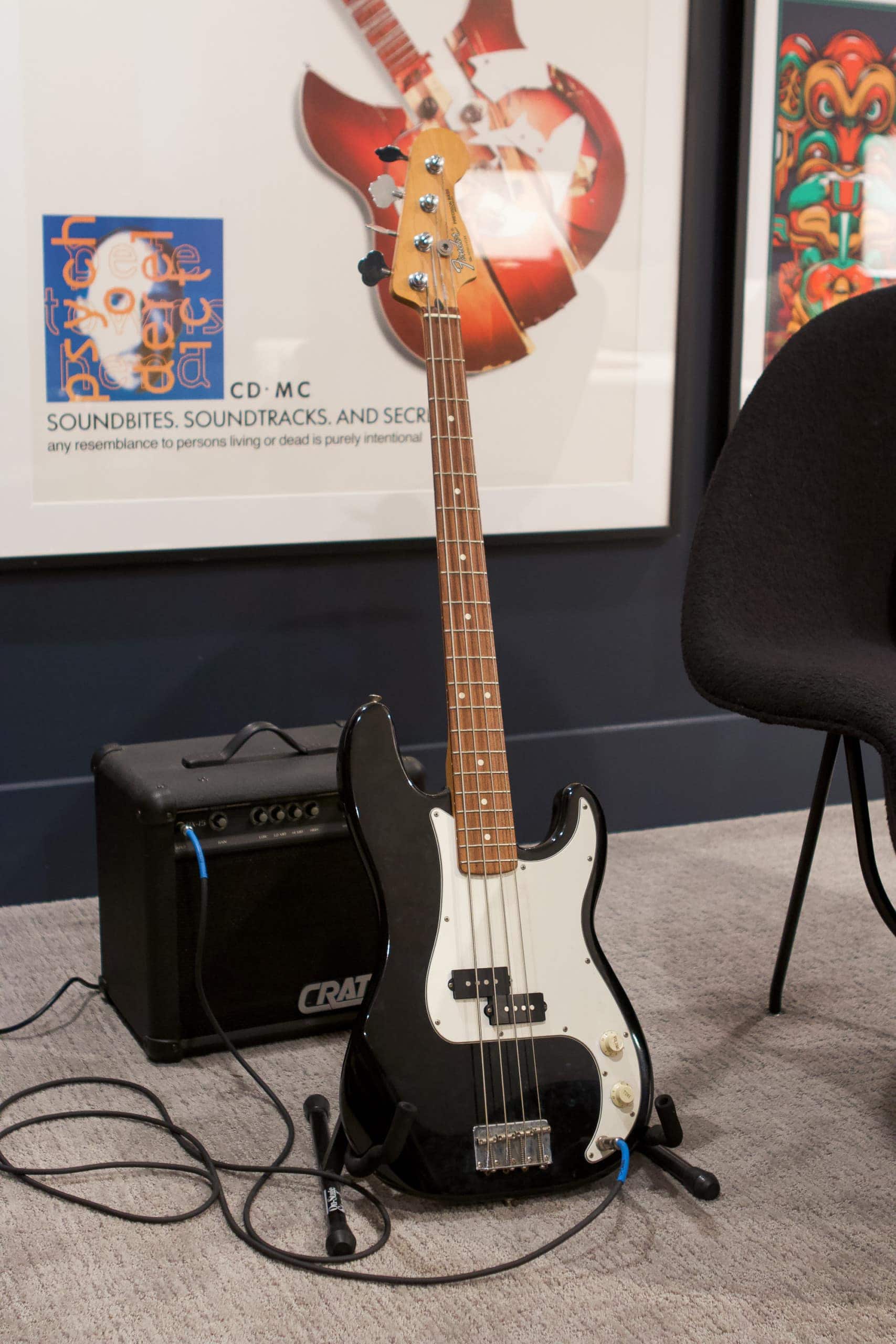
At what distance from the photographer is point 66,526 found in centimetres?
199

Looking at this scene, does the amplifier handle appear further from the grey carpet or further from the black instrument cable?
the grey carpet

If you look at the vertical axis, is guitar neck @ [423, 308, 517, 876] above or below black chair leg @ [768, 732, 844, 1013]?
above

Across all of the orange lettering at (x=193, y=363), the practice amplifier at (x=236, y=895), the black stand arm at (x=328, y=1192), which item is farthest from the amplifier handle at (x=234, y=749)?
the orange lettering at (x=193, y=363)

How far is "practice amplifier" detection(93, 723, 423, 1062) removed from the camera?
5.07 feet

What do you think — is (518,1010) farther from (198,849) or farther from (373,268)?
(373,268)

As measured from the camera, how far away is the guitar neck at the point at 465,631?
4.47ft

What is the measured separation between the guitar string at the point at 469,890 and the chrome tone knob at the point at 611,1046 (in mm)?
127

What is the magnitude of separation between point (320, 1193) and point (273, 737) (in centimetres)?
66

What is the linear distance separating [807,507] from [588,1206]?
0.88 meters

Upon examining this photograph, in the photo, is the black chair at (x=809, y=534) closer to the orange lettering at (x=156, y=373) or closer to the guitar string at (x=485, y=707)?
the guitar string at (x=485, y=707)

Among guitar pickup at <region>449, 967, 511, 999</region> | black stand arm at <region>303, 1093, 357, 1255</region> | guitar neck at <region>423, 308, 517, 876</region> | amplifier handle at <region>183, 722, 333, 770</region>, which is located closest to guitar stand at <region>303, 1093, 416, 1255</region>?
black stand arm at <region>303, 1093, 357, 1255</region>

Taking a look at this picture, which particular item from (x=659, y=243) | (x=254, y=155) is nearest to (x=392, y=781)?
(x=254, y=155)

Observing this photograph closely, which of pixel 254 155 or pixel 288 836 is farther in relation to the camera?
pixel 254 155

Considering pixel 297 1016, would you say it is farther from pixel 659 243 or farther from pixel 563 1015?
pixel 659 243
